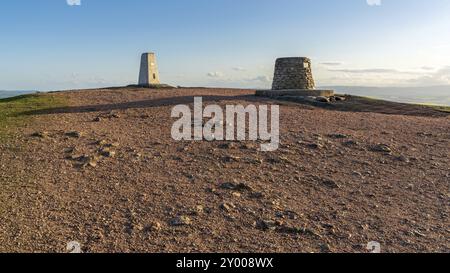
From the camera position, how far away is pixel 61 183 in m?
8.46

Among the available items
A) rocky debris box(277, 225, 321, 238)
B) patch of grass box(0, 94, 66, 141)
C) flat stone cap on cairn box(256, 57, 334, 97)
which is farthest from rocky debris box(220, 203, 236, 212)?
flat stone cap on cairn box(256, 57, 334, 97)

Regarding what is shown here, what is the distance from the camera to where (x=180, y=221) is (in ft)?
23.0

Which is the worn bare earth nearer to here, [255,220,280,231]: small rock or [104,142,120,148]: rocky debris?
[255,220,280,231]: small rock

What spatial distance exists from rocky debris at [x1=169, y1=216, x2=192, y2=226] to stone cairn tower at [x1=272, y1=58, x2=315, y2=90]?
623 inches

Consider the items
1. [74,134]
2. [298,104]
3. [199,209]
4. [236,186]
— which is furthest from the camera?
[298,104]

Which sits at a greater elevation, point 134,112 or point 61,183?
point 134,112

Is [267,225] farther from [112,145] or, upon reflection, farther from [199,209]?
[112,145]

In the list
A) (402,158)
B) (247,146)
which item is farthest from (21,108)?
(402,158)

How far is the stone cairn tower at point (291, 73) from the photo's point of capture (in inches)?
857

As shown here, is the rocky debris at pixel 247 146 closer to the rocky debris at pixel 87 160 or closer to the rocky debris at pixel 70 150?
the rocky debris at pixel 87 160

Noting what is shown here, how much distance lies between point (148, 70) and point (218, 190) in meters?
20.3

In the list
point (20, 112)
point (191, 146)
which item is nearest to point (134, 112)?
point (20, 112)
